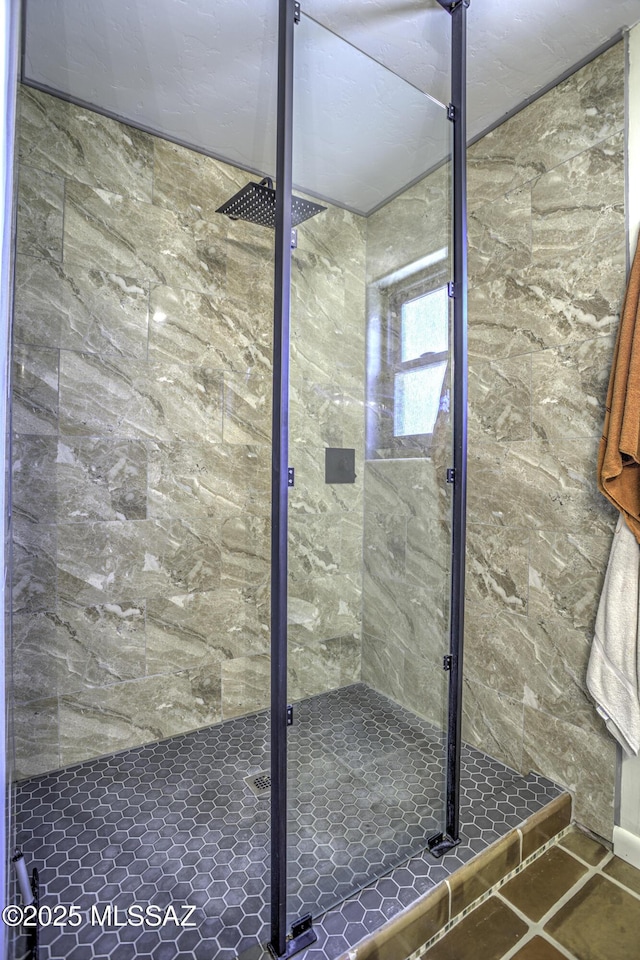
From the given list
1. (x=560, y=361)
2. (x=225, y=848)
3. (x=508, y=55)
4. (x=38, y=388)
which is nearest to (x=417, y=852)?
(x=225, y=848)

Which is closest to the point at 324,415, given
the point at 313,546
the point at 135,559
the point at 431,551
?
the point at 313,546

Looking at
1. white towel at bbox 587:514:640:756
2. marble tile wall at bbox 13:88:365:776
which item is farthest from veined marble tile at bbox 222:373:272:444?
white towel at bbox 587:514:640:756

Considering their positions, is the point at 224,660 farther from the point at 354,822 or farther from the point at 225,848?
the point at 354,822

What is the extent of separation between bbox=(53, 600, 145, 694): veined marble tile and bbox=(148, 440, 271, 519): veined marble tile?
404 mm

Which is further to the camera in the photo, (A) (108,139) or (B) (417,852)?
(A) (108,139)

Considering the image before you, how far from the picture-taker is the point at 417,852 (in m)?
1.32

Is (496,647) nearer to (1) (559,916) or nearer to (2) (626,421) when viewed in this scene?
(1) (559,916)

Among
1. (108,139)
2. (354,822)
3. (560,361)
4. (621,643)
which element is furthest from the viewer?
(108,139)

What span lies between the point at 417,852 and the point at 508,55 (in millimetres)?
2359

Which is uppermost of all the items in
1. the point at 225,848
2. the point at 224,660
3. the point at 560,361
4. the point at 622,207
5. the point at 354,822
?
the point at 622,207

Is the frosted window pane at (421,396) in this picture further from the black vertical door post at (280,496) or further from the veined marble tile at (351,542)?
the black vertical door post at (280,496)

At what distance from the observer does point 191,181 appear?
76.2 inches

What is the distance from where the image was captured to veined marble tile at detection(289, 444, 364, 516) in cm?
113

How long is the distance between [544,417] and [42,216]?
5.97 ft
